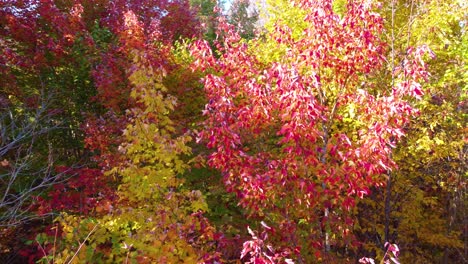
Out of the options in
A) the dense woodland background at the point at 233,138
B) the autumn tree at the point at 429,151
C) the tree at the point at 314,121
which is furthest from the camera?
the autumn tree at the point at 429,151

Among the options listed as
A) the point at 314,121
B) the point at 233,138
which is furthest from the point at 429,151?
the point at 233,138

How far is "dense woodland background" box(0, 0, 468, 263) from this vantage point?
14.3ft

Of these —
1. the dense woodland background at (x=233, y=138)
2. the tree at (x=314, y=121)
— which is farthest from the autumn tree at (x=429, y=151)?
the tree at (x=314, y=121)

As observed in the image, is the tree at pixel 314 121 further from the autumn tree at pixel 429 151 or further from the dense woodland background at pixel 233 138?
the autumn tree at pixel 429 151

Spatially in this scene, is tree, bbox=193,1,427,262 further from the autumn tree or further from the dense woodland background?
the autumn tree

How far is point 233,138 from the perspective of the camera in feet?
14.9

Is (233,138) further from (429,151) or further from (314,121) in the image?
(429,151)

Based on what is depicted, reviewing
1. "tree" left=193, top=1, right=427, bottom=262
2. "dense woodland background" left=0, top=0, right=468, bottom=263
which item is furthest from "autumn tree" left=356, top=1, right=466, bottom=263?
"tree" left=193, top=1, right=427, bottom=262

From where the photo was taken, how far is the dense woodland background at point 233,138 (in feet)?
14.3

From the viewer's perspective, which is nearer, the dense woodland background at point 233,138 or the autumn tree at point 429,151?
the dense woodland background at point 233,138

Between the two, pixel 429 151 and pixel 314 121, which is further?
pixel 429 151

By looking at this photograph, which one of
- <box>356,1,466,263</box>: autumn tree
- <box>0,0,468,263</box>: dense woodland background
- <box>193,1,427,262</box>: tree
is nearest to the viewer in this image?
<box>193,1,427,262</box>: tree

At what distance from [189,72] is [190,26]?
15.2ft

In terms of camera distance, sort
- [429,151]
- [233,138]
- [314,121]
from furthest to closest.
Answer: [429,151] → [233,138] → [314,121]
